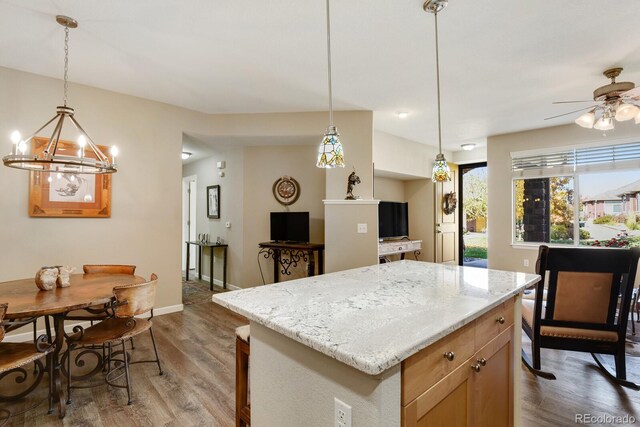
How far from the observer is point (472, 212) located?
705cm

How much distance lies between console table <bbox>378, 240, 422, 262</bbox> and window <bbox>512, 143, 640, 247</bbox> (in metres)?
1.73

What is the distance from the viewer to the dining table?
186cm

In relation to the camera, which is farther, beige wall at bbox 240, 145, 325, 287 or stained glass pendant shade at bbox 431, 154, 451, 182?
beige wall at bbox 240, 145, 325, 287

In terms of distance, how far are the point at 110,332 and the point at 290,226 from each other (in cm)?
274

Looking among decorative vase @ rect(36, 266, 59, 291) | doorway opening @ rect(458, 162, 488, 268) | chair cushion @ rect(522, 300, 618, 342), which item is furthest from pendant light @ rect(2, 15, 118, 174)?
doorway opening @ rect(458, 162, 488, 268)

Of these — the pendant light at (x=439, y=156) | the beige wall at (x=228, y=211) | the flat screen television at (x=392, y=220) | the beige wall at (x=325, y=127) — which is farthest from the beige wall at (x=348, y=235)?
the pendant light at (x=439, y=156)

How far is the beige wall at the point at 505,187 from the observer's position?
5.18 m

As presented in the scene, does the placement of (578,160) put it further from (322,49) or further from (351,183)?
(322,49)

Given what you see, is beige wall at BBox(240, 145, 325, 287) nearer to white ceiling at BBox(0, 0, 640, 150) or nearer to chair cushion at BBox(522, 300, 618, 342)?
white ceiling at BBox(0, 0, 640, 150)

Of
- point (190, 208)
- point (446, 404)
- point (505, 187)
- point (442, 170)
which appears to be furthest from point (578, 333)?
point (190, 208)

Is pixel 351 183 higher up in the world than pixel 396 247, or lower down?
higher up

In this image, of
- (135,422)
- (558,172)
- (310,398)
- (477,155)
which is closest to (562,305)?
(310,398)

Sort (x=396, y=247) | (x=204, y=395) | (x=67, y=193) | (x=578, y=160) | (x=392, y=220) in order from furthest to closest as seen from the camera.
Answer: (x=392, y=220)
(x=396, y=247)
(x=578, y=160)
(x=67, y=193)
(x=204, y=395)

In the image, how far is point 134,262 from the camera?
3758mm
